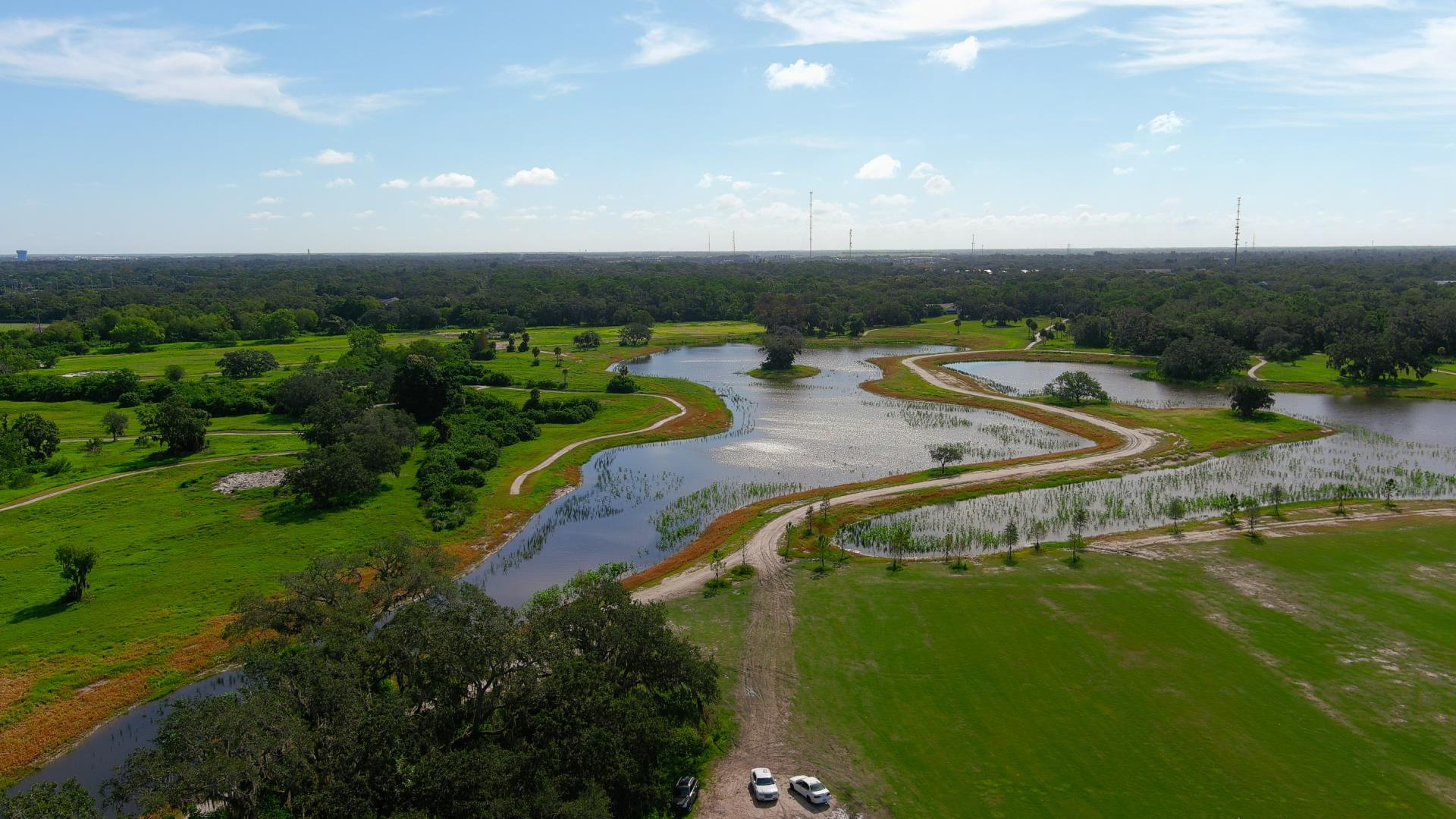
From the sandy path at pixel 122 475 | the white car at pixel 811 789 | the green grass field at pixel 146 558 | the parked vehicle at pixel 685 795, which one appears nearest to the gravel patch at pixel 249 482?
the green grass field at pixel 146 558

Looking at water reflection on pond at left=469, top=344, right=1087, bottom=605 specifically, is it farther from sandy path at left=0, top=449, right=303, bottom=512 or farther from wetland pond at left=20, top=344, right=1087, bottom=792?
sandy path at left=0, top=449, right=303, bottom=512

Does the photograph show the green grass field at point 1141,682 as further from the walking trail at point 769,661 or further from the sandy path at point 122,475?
the sandy path at point 122,475

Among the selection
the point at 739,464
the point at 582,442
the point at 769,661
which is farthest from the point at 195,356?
the point at 769,661

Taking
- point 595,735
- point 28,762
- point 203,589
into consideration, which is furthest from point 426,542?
point 595,735

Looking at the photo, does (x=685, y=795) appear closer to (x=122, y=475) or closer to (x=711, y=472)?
(x=711, y=472)

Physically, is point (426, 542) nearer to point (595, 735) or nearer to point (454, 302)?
point (595, 735)

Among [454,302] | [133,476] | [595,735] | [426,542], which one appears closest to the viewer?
[595,735]

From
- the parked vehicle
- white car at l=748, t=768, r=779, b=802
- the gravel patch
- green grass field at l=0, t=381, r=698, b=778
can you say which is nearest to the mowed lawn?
white car at l=748, t=768, r=779, b=802
